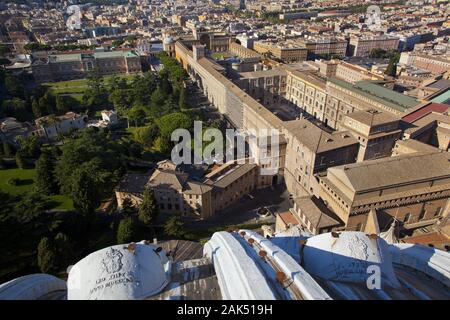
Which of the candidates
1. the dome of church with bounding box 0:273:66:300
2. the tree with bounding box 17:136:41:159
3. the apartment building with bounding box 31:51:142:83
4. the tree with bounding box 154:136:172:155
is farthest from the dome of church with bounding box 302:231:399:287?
the apartment building with bounding box 31:51:142:83

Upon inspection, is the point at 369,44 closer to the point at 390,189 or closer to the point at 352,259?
the point at 390,189

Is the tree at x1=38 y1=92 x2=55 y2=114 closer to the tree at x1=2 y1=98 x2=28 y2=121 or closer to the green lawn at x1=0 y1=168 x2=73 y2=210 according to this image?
the tree at x1=2 y1=98 x2=28 y2=121

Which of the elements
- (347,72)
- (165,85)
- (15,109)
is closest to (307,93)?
(347,72)

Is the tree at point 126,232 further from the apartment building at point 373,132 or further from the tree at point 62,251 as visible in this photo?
the apartment building at point 373,132
